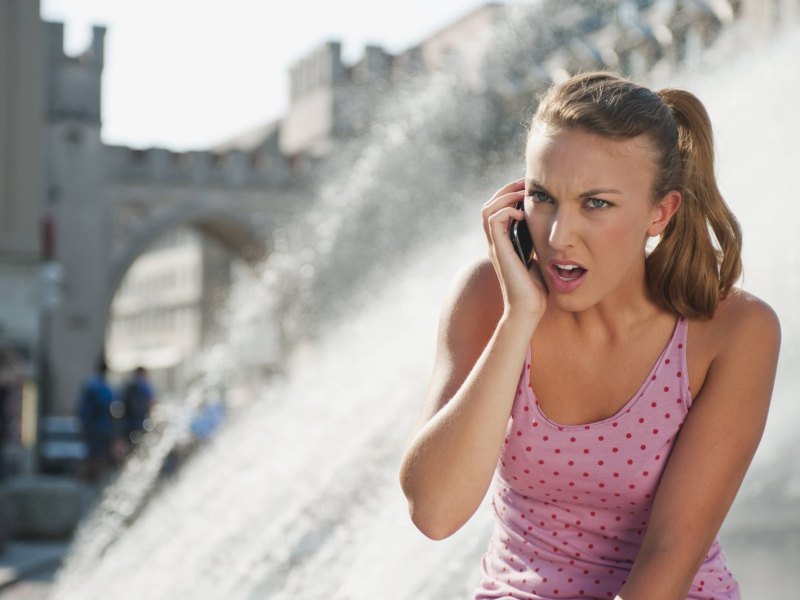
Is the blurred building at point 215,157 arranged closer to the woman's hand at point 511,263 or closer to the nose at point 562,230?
the woman's hand at point 511,263

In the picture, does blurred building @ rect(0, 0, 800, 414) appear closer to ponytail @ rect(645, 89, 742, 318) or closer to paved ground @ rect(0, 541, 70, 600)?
paved ground @ rect(0, 541, 70, 600)

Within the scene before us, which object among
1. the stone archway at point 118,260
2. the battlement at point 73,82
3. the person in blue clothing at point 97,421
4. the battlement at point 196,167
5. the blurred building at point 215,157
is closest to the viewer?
the person in blue clothing at point 97,421

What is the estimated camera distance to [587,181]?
175cm

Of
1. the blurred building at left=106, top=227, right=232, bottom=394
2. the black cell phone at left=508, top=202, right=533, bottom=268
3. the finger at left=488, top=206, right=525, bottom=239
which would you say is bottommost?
the blurred building at left=106, top=227, right=232, bottom=394

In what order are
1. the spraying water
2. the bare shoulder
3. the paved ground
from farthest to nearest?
the paved ground, the spraying water, the bare shoulder

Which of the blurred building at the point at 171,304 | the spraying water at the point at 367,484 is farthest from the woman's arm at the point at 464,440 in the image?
the blurred building at the point at 171,304

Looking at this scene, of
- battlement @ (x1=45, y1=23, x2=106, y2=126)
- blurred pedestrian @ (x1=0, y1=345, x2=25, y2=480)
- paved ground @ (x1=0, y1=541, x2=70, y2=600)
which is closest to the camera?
paved ground @ (x1=0, y1=541, x2=70, y2=600)

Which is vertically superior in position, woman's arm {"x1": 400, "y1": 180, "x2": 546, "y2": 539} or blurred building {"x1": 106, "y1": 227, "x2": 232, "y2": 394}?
woman's arm {"x1": 400, "y1": 180, "x2": 546, "y2": 539}

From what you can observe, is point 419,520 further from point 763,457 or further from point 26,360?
point 26,360

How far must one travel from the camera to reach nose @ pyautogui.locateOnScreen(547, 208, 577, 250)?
5.76 feet

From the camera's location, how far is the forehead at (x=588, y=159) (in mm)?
1751

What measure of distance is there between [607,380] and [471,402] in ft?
0.66

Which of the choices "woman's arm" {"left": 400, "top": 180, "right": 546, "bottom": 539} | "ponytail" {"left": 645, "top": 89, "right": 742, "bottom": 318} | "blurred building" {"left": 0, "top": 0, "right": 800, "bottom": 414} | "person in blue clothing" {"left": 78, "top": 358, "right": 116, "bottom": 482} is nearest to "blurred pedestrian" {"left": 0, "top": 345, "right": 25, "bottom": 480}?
"person in blue clothing" {"left": 78, "top": 358, "right": 116, "bottom": 482}

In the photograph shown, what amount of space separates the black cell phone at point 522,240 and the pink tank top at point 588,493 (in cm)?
18
